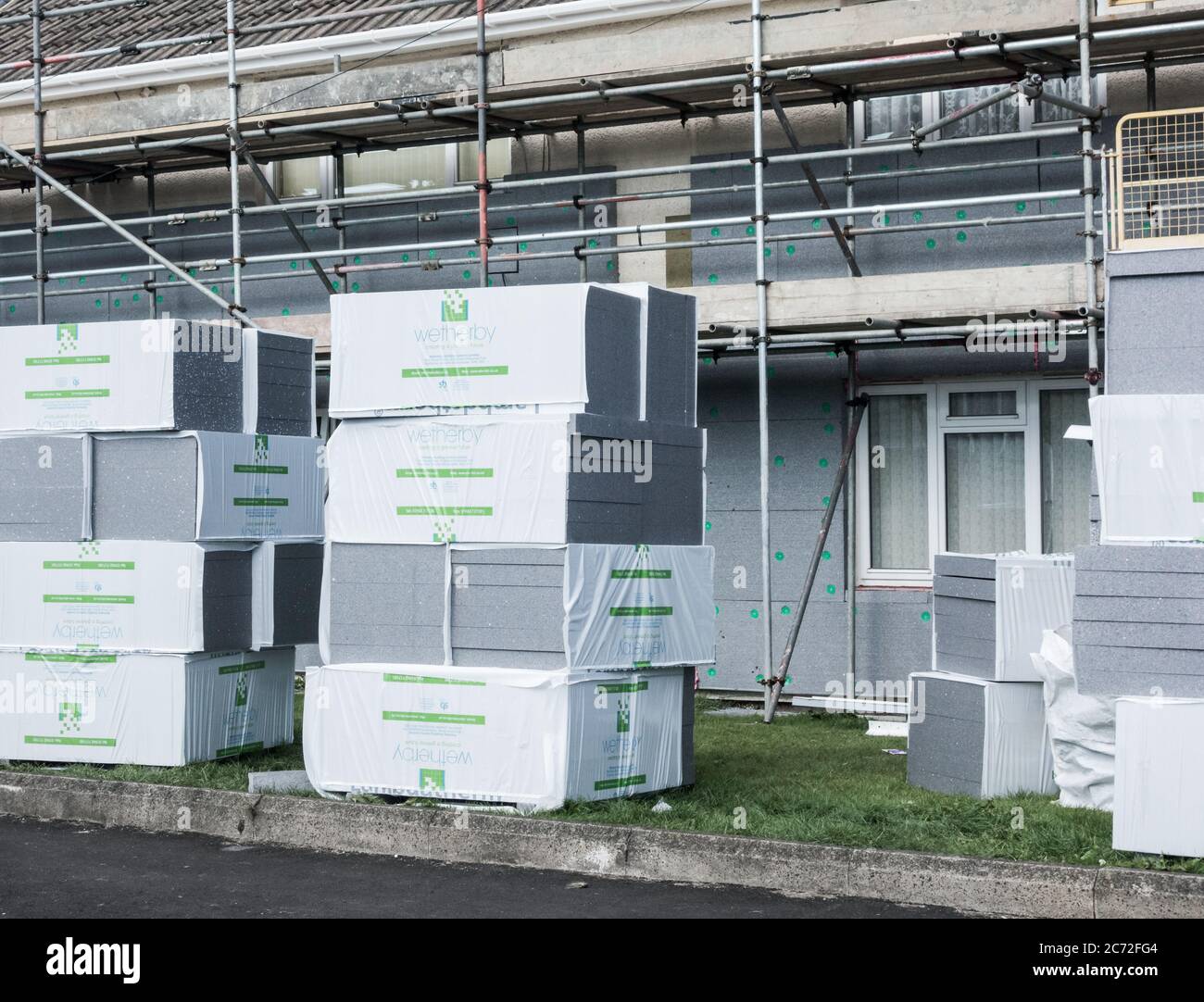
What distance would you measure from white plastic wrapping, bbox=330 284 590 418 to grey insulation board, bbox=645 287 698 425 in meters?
0.64

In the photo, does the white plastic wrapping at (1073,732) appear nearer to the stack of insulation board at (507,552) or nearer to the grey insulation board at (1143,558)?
the grey insulation board at (1143,558)

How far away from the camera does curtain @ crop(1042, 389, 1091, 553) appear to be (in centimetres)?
1312

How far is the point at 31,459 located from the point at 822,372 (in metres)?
5.97

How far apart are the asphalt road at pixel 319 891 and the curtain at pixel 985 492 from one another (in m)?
Answer: 6.21

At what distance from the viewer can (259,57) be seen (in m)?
15.4

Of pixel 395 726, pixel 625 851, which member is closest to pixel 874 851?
pixel 625 851

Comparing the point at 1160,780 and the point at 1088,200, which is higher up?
the point at 1088,200

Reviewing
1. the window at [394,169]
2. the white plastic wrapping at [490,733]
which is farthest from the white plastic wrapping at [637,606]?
the window at [394,169]

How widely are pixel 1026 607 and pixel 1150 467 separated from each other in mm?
1403

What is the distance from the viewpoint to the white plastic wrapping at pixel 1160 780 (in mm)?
7371

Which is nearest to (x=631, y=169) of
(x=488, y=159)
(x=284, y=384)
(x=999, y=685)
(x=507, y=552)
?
(x=488, y=159)

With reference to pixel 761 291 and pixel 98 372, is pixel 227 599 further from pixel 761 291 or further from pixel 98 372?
pixel 761 291

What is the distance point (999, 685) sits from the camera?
9.25 metres

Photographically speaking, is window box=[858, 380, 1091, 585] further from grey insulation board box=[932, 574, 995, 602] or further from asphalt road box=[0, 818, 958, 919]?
asphalt road box=[0, 818, 958, 919]
